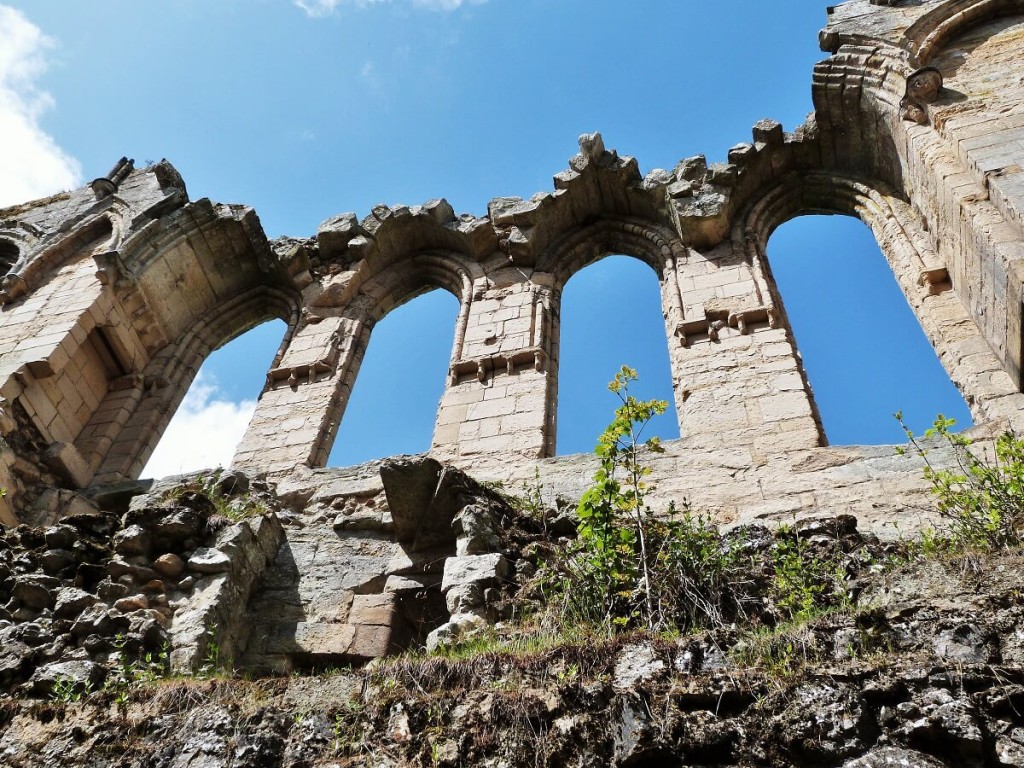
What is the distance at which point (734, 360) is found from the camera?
702 centimetres

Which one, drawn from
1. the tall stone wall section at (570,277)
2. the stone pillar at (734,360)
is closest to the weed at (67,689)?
the tall stone wall section at (570,277)

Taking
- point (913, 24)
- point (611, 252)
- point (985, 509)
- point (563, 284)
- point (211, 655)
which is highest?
point (913, 24)

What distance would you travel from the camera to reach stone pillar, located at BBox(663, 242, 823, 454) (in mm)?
6195

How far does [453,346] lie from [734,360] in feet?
8.64

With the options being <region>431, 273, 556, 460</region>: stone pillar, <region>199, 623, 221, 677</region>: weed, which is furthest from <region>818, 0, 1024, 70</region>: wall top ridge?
<region>199, 623, 221, 677</region>: weed

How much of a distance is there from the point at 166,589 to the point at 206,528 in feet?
1.66

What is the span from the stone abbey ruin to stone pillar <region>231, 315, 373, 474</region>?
3 centimetres

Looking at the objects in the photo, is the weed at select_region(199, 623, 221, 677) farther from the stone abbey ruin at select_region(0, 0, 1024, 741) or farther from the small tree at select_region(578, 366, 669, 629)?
the small tree at select_region(578, 366, 669, 629)

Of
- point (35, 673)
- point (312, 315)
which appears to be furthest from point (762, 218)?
point (35, 673)

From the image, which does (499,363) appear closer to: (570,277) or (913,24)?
(570,277)

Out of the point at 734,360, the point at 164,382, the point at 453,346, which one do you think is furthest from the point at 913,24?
the point at 164,382

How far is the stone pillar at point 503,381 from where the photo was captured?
6879mm

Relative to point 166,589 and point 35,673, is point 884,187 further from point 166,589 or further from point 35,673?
point 35,673

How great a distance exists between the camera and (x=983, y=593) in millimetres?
3236
